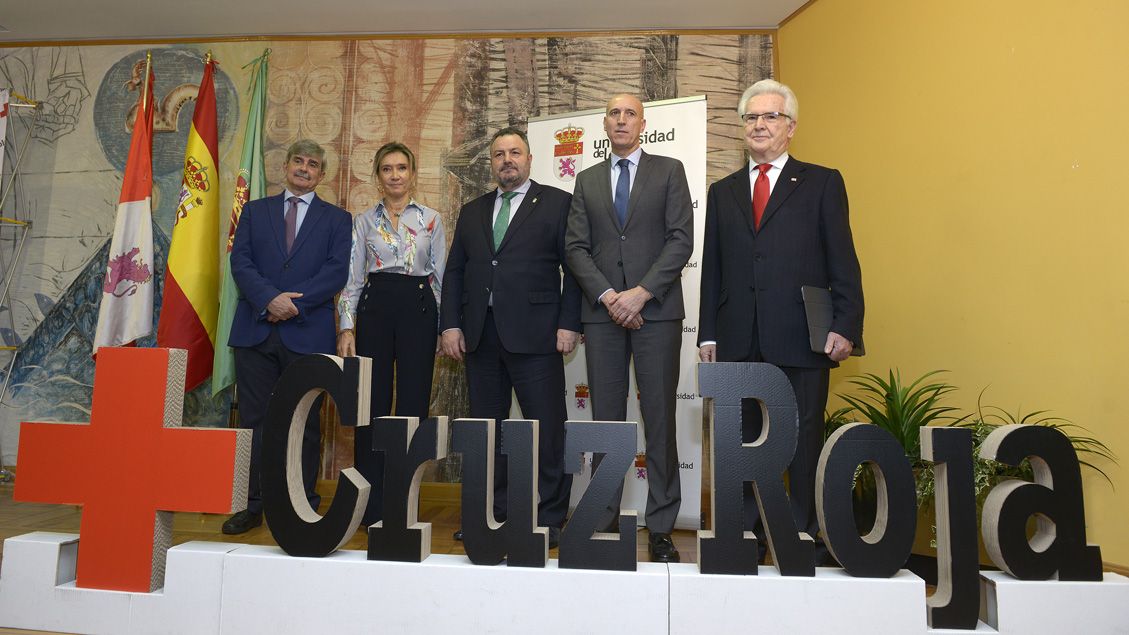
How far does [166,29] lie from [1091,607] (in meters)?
4.97

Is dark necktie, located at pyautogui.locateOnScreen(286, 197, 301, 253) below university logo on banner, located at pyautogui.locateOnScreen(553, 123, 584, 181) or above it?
below

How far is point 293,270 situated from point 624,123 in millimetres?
1487

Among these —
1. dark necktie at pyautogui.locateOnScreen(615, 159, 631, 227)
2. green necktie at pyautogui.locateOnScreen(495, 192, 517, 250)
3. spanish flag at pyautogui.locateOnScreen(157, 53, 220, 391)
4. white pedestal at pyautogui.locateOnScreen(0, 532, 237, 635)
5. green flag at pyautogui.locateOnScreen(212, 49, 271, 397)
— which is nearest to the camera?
white pedestal at pyautogui.locateOnScreen(0, 532, 237, 635)

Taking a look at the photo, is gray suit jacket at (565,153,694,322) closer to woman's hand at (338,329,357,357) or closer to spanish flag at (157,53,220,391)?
woman's hand at (338,329,357,357)

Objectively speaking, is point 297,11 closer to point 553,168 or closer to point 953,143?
point 553,168

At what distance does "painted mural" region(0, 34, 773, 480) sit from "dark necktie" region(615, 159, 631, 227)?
1.33 m

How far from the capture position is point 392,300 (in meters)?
2.69

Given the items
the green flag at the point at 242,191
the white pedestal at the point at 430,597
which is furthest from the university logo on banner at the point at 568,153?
the white pedestal at the point at 430,597

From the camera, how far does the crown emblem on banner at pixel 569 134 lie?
3.33 meters

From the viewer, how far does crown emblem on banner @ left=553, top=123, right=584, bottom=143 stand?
3.33 metres

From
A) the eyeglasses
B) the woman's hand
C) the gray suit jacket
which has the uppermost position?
the eyeglasses

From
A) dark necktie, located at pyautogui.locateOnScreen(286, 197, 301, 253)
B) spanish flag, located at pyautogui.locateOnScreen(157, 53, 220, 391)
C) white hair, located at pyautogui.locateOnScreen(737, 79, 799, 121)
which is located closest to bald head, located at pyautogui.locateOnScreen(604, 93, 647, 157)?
white hair, located at pyautogui.locateOnScreen(737, 79, 799, 121)

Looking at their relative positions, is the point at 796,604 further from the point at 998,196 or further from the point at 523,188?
the point at 998,196

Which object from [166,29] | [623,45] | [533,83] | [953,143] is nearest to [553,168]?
[533,83]
